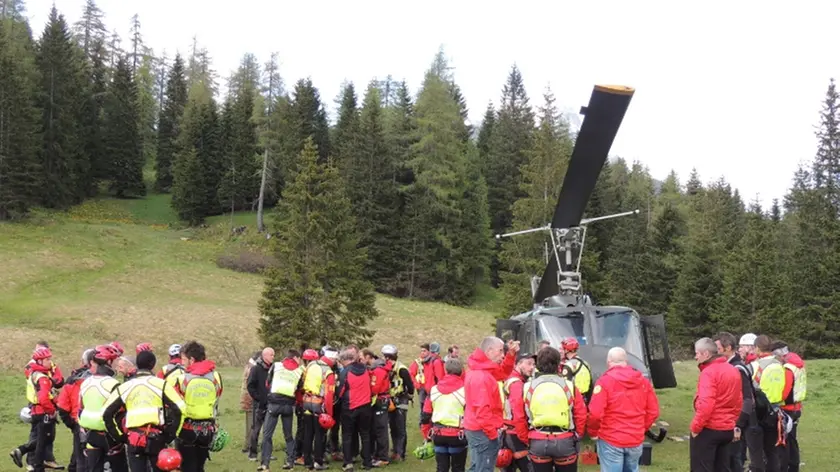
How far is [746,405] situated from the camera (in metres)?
7.93

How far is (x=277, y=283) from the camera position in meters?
26.5

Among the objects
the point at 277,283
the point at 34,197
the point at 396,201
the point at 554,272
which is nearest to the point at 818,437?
the point at 554,272

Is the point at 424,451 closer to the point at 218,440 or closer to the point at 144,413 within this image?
the point at 218,440

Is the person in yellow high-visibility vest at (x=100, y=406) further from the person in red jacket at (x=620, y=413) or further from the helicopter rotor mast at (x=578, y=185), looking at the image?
the helicopter rotor mast at (x=578, y=185)

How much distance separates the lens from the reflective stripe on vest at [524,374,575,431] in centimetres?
641

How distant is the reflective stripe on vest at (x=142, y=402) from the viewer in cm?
702

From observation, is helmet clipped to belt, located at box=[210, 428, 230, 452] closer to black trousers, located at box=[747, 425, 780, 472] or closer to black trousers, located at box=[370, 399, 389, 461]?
black trousers, located at box=[370, 399, 389, 461]

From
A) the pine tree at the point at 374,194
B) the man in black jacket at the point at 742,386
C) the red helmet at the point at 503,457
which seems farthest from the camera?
the pine tree at the point at 374,194

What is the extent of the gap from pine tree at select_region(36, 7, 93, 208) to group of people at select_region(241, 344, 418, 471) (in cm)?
4676

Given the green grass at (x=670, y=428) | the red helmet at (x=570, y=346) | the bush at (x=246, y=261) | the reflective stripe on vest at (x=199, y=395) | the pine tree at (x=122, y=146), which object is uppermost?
the pine tree at (x=122, y=146)

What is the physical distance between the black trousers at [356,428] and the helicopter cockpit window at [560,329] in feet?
10.3

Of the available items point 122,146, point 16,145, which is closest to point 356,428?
point 16,145

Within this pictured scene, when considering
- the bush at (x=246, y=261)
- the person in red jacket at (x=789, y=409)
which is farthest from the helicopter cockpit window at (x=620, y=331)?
the bush at (x=246, y=261)

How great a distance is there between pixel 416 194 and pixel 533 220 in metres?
16.1
